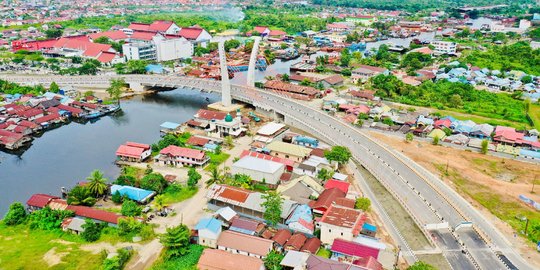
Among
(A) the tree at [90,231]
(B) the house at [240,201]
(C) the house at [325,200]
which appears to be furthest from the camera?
(C) the house at [325,200]

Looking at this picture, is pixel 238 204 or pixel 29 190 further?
pixel 29 190

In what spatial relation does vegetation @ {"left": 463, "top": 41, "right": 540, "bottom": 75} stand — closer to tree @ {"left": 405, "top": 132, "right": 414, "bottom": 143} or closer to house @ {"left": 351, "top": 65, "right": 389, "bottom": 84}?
house @ {"left": 351, "top": 65, "right": 389, "bottom": 84}

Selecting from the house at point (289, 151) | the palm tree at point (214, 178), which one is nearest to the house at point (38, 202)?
the palm tree at point (214, 178)

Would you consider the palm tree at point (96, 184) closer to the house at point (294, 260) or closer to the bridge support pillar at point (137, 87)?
the house at point (294, 260)

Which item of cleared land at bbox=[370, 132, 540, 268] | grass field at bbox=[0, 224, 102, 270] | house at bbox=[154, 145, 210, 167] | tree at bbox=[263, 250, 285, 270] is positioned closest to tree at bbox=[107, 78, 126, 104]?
house at bbox=[154, 145, 210, 167]

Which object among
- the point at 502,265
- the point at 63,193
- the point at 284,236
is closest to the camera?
the point at 502,265

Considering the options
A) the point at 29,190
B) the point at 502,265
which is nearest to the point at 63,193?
the point at 29,190

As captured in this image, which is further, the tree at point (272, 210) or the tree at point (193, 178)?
the tree at point (193, 178)

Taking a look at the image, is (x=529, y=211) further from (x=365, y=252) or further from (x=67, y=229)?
(x=67, y=229)
